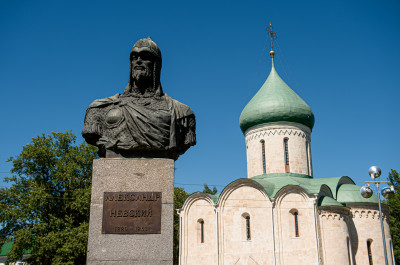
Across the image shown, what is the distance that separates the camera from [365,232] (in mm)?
22906

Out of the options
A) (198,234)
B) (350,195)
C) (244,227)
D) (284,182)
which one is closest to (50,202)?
(198,234)

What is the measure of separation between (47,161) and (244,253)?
11.7 m

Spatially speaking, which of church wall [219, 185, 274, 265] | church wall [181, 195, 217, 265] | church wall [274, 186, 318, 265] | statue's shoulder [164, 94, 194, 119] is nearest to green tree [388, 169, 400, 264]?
church wall [274, 186, 318, 265]

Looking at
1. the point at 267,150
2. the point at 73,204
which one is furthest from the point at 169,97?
the point at 267,150

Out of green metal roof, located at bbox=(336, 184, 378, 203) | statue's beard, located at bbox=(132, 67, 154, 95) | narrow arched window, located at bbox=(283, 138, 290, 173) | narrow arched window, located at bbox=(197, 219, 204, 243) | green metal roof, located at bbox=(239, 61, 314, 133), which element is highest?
green metal roof, located at bbox=(239, 61, 314, 133)

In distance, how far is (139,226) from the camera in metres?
5.32

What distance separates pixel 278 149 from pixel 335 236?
6537 mm

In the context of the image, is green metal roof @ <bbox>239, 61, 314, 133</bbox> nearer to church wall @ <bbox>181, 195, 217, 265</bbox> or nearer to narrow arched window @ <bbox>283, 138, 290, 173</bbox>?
narrow arched window @ <bbox>283, 138, 290, 173</bbox>

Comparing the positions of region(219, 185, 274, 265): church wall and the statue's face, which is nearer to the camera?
the statue's face

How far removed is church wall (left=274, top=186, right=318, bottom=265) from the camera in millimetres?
20734

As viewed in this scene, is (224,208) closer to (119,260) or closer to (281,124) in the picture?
(281,124)

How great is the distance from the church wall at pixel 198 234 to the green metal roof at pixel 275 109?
21.7 ft

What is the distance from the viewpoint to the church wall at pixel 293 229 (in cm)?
2073

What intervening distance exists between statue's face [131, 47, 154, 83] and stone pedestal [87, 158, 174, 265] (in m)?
1.22
